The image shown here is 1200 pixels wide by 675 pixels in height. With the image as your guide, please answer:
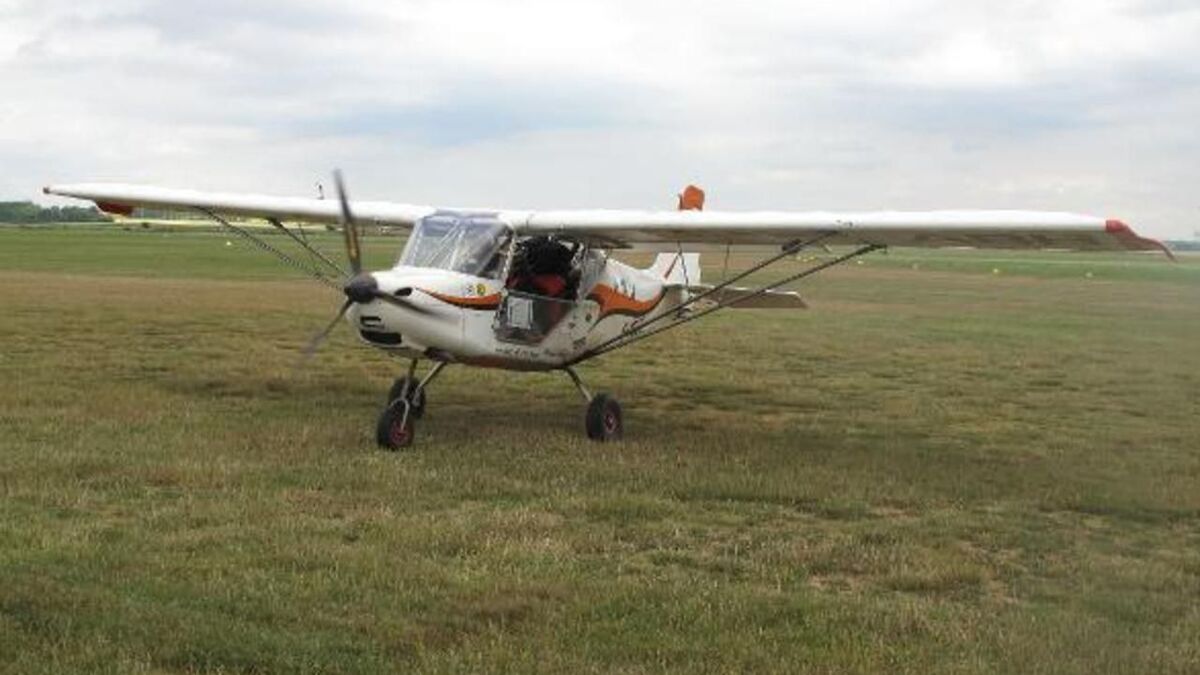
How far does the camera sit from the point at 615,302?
14.1m

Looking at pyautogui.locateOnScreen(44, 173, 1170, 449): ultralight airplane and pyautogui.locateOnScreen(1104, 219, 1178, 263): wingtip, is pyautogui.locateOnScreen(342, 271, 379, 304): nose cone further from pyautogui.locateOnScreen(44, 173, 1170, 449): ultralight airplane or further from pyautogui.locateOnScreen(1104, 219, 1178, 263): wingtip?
pyautogui.locateOnScreen(1104, 219, 1178, 263): wingtip

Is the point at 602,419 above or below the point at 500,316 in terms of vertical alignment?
below

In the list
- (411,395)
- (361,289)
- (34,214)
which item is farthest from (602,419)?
(34,214)

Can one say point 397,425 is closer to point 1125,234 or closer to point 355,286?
point 355,286

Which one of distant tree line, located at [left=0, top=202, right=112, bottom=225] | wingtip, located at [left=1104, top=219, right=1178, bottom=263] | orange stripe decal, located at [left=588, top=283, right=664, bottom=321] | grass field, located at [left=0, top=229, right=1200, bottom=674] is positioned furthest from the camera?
distant tree line, located at [left=0, top=202, right=112, bottom=225]

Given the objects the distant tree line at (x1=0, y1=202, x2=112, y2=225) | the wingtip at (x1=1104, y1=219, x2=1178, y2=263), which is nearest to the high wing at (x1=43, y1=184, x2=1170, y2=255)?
the wingtip at (x1=1104, y1=219, x2=1178, y2=263)

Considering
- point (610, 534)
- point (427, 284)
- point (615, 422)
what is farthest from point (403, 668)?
point (615, 422)

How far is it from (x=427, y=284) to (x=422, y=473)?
2140 millimetres

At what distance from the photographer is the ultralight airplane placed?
1085 cm

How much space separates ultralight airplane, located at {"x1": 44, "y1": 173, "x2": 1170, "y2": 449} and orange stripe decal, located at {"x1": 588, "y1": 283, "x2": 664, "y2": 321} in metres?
0.02

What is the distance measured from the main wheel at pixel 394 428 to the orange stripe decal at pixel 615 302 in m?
3.22

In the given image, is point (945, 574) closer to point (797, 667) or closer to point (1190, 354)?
point (797, 667)

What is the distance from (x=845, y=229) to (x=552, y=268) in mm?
3411

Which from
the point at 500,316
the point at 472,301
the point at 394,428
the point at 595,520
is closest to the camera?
the point at 595,520
